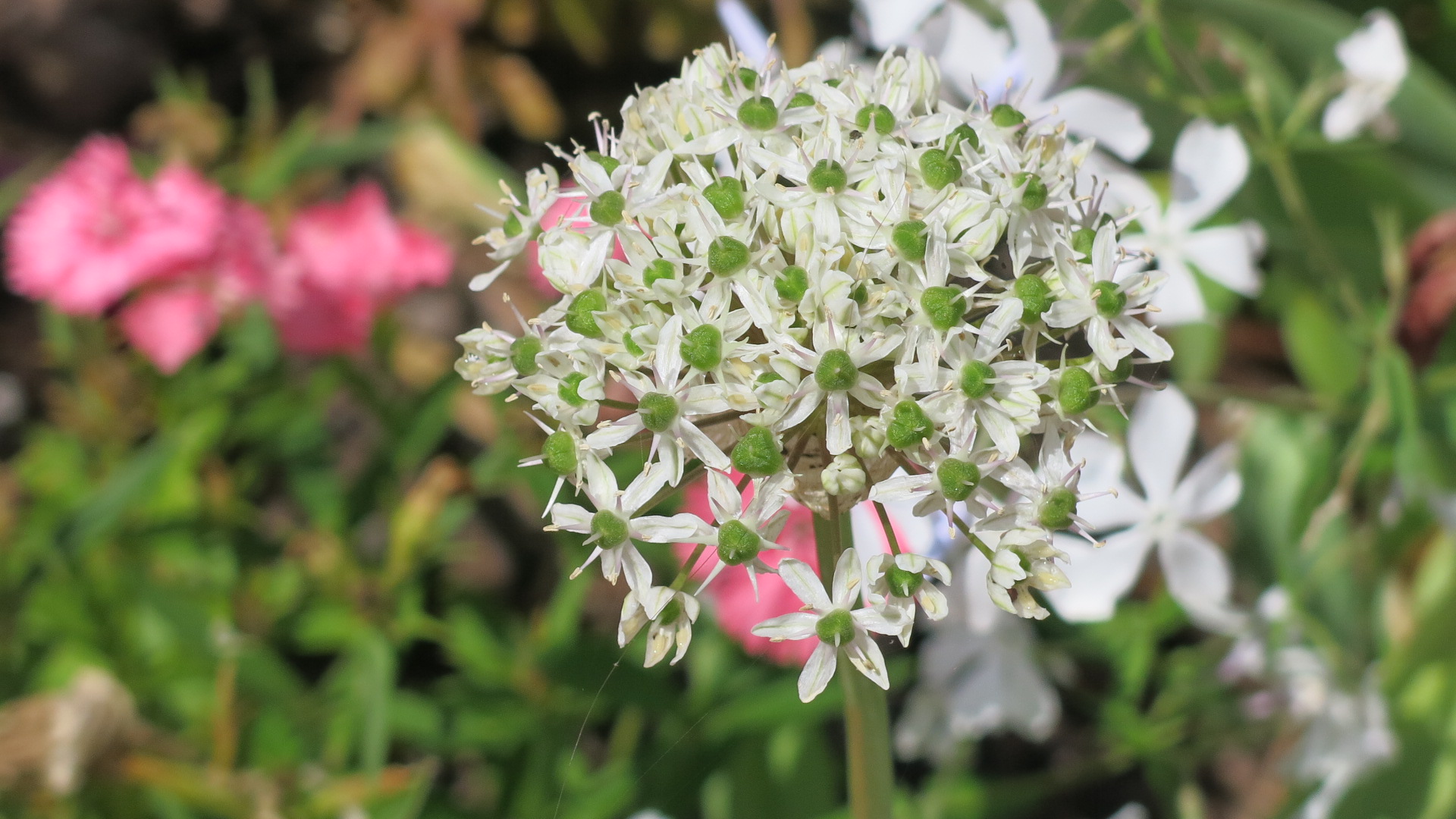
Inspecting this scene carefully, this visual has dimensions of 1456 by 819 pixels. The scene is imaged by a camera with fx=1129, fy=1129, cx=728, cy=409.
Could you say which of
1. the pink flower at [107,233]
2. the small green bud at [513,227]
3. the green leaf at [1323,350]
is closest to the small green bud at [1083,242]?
the small green bud at [513,227]

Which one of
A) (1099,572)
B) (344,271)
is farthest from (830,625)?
(344,271)

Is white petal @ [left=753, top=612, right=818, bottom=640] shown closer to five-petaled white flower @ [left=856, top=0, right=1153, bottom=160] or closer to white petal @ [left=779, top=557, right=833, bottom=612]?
white petal @ [left=779, top=557, right=833, bottom=612]

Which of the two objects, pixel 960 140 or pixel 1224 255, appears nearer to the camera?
pixel 960 140

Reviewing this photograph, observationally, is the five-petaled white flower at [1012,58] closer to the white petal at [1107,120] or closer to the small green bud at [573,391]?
the white petal at [1107,120]

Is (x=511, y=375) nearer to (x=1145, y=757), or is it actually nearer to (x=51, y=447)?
(x=1145, y=757)

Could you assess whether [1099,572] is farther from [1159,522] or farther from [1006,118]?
[1006,118]

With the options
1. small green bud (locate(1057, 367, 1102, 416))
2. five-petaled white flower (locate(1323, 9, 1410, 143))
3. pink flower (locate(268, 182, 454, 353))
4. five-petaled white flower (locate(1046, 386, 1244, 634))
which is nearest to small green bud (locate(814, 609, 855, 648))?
small green bud (locate(1057, 367, 1102, 416))

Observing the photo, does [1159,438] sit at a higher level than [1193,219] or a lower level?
lower
